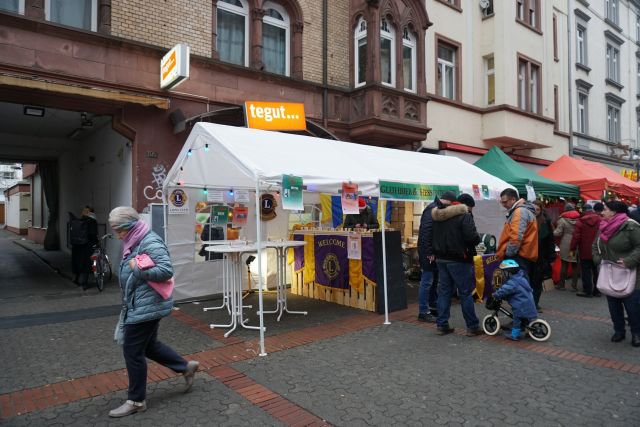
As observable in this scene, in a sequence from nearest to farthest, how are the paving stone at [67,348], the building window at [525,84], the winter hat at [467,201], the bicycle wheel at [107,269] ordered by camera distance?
the paving stone at [67,348]
the winter hat at [467,201]
the bicycle wheel at [107,269]
the building window at [525,84]

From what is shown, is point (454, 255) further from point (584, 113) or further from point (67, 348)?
point (584, 113)

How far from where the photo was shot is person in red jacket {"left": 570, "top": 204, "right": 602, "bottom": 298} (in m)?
9.16

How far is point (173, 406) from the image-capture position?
3.94m

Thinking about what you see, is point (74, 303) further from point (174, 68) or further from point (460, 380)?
point (460, 380)

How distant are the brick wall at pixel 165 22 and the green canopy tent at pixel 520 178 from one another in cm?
776

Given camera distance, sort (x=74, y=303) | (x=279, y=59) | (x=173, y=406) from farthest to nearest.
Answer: (x=279, y=59)
(x=74, y=303)
(x=173, y=406)

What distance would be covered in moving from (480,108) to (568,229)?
25.2ft

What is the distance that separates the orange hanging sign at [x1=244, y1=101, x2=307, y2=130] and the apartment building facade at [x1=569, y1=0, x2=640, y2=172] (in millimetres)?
15657

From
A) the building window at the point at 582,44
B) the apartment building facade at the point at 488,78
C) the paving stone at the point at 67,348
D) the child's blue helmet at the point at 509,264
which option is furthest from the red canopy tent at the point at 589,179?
the paving stone at the point at 67,348

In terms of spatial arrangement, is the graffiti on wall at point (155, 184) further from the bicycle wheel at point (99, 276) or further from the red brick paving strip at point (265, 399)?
the red brick paving strip at point (265, 399)

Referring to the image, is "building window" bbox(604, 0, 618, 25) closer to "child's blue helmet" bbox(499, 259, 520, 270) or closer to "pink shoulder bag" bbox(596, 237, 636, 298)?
"pink shoulder bag" bbox(596, 237, 636, 298)

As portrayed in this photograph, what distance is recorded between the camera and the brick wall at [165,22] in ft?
30.0

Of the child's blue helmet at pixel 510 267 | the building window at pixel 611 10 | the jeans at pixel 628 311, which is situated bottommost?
the jeans at pixel 628 311

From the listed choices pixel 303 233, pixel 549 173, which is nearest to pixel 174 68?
pixel 303 233
